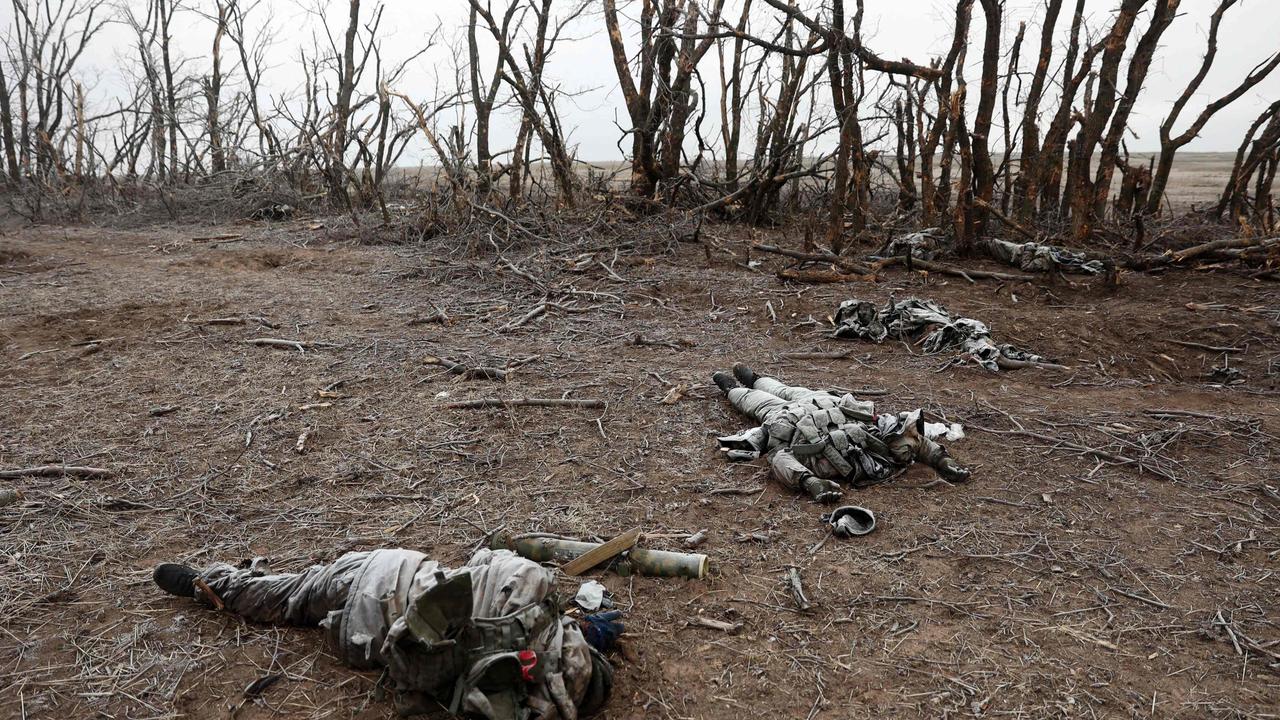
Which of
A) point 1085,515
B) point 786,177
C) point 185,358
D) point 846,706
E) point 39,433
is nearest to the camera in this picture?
point 846,706

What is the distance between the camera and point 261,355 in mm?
4707

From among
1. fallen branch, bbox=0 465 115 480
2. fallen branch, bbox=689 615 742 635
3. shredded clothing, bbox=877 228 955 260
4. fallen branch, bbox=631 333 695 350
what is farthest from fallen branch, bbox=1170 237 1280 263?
fallen branch, bbox=0 465 115 480

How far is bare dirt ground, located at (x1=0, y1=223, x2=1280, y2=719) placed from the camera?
1.97 meters

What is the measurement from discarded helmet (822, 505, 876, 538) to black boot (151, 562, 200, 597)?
2.11 meters

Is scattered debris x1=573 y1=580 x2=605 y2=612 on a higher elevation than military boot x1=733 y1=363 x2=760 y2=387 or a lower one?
lower

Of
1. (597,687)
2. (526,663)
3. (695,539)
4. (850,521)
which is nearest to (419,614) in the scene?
(526,663)

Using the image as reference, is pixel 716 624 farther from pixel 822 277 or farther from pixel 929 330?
pixel 822 277

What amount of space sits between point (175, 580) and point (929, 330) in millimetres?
4398

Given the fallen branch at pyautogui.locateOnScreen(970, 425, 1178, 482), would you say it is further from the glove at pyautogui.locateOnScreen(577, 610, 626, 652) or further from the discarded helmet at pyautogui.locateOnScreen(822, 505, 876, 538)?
the glove at pyautogui.locateOnScreen(577, 610, 626, 652)

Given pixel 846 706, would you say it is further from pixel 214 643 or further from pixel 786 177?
pixel 786 177

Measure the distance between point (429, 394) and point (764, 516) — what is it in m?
2.08

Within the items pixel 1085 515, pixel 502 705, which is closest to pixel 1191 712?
pixel 1085 515

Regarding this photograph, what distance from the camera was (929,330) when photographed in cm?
494

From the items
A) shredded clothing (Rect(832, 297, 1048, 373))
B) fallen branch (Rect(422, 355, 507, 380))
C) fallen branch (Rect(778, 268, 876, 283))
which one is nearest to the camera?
fallen branch (Rect(422, 355, 507, 380))
